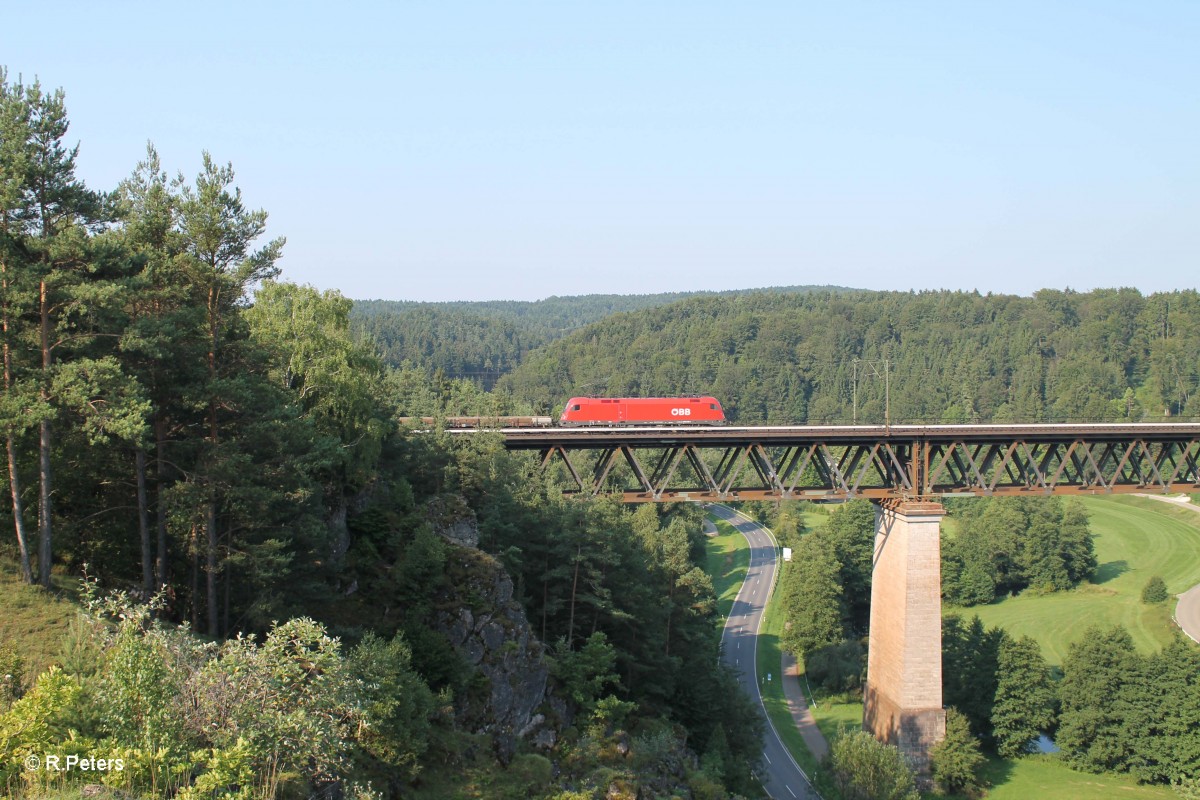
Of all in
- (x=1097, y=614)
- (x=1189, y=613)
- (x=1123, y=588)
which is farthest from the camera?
(x=1123, y=588)

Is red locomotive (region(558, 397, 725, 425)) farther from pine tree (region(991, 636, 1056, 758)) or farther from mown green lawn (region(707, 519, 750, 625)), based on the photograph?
pine tree (region(991, 636, 1056, 758))

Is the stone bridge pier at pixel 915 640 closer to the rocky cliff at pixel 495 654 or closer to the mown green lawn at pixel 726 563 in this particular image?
the rocky cliff at pixel 495 654

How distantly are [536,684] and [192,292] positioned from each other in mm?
16919

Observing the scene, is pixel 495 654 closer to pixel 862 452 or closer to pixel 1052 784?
pixel 862 452

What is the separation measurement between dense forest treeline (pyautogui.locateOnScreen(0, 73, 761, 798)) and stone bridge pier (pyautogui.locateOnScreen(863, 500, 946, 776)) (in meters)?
16.0

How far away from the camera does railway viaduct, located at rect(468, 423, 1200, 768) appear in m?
48.5

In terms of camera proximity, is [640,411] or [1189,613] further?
[1189,613]

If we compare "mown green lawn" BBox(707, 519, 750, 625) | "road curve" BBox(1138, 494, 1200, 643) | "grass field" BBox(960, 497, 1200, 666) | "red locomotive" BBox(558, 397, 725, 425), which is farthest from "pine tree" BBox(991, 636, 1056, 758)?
"road curve" BBox(1138, 494, 1200, 643)

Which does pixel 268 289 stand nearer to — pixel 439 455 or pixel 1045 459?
pixel 439 455

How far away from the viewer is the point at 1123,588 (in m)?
96.5

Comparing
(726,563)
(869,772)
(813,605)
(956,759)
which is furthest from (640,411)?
(726,563)

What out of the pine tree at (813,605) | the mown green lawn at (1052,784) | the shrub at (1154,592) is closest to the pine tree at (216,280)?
the mown green lawn at (1052,784)

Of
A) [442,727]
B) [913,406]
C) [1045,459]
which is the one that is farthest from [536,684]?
[913,406]

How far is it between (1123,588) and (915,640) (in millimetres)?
61674
